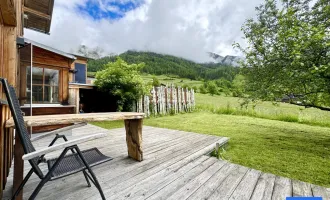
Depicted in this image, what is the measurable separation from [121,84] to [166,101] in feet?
10.3

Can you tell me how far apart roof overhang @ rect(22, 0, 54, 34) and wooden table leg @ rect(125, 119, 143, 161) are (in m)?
4.81

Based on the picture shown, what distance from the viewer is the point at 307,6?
5320 mm

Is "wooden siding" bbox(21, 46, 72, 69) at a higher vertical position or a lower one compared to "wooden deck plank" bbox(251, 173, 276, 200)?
higher

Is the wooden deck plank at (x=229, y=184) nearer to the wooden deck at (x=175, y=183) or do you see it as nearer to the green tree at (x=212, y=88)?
the wooden deck at (x=175, y=183)

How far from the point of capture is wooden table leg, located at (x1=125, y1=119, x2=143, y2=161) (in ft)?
8.35

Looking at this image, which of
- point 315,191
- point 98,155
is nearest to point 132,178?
point 98,155

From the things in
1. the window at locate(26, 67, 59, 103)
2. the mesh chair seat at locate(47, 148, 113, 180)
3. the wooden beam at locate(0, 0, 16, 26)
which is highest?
the wooden beam at locate(0, 0, 16, 26)

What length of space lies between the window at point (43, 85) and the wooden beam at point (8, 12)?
9.78 ft

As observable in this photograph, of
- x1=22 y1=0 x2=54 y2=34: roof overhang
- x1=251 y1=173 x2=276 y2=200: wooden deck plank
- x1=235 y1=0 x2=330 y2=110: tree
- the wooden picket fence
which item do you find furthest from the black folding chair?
the wooden picket fence

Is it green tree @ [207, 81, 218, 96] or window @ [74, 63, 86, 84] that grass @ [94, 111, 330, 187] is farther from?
green tree @ [207, 81, 218, 96]

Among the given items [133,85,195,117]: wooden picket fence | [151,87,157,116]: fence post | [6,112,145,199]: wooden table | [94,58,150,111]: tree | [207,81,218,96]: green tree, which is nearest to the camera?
[6,112,145,199]: wooden table

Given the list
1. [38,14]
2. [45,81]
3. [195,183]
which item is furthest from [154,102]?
[195,183]

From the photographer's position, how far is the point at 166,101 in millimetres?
9688

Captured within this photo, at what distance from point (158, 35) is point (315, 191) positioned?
9703 cm
